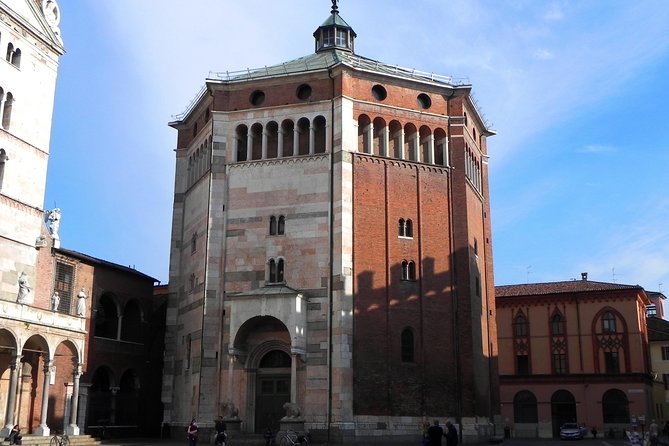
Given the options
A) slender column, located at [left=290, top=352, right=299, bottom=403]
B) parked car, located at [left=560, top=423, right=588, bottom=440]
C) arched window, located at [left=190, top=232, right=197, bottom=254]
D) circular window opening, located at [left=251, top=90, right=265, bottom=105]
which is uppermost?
circular window opening, located at [left=251, top=90, right=265, bottom=105]

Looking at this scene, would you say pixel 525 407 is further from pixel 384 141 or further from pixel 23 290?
pixel 23 290

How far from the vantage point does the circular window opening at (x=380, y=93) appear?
38375 millimetres

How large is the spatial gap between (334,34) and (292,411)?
→ 2516cm

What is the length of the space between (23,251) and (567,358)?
41891 millimetres

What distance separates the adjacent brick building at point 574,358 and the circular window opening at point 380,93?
1164 inches

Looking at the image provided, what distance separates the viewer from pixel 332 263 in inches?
1388

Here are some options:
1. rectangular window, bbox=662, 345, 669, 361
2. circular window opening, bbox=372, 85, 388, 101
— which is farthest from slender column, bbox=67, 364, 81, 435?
rectangular window, bbox=662, 345, 669, 361

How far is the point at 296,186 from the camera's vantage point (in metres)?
36.8

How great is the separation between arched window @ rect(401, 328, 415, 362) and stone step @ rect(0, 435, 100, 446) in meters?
14.3

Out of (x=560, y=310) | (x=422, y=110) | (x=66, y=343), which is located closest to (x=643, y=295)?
(x=560, y=310)

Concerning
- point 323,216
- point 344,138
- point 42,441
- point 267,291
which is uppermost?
point 344,138

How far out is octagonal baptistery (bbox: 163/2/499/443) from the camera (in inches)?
1355

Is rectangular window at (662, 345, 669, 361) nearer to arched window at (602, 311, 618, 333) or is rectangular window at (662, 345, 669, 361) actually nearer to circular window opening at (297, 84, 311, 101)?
arched window at (602, 311, 618, 333)

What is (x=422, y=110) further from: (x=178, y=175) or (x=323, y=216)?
(x=178, y=175)
